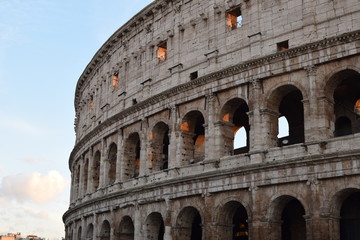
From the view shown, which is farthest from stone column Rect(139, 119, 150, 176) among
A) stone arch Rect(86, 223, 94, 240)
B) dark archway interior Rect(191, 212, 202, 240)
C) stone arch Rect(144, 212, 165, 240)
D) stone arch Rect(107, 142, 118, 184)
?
stone arch Rect(86, 223, 94, 240)

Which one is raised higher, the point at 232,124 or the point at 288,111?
the point at 288,111

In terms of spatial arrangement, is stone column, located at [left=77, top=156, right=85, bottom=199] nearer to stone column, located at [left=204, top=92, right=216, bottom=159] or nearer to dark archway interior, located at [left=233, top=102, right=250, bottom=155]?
dark archway interior, located at [left=233, top=102, right=250, bottom=155]

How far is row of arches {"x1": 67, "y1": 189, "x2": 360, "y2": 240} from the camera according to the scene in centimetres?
2311

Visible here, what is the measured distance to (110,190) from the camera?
110 feet

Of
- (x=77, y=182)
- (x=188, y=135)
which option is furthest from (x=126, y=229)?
(x=77, y=182)

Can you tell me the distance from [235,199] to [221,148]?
2.81 m

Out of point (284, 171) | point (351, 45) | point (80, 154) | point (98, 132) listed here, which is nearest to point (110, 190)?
point (98, 132)

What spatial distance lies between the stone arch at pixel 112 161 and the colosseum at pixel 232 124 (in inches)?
2.7

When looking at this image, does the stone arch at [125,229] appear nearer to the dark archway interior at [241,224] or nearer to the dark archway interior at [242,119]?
the dark archway interior at [241,224]

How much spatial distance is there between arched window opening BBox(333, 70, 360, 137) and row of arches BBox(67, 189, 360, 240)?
4272 mm

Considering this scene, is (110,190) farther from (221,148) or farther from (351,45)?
(351,45)

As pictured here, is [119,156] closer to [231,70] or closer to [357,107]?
[231,70]

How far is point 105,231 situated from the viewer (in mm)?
34219

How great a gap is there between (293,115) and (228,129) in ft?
14.2
